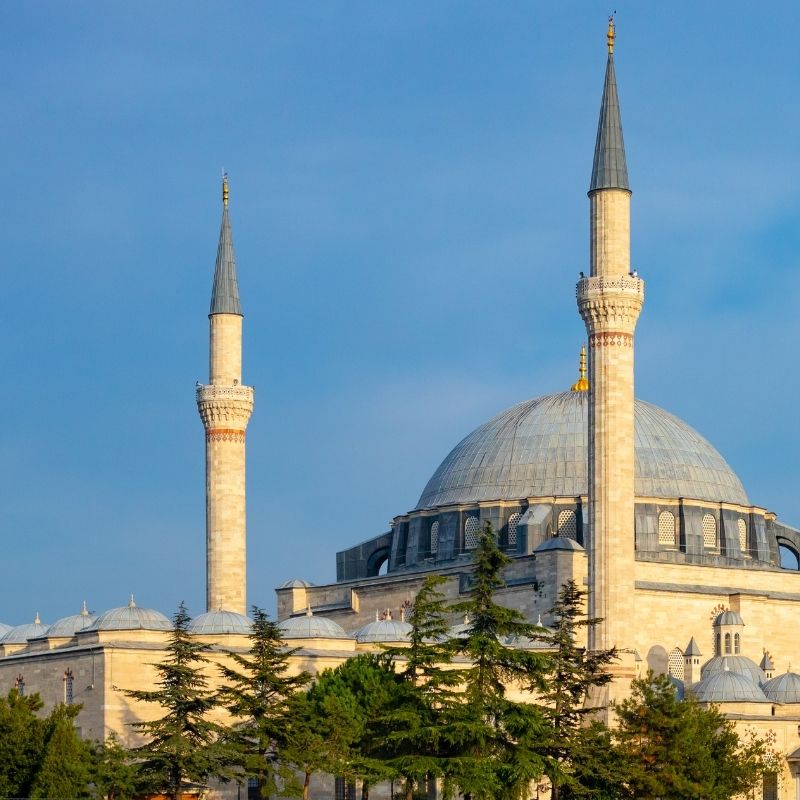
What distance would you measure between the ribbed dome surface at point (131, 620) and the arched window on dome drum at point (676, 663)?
432 inches

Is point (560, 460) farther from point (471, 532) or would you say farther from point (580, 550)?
point (580, 550)

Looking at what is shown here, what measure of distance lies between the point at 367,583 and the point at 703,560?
8.12 meters

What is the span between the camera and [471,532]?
52.1 m

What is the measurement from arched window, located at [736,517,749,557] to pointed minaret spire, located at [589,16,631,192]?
1142cm

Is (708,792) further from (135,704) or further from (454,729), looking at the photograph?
(135,704)

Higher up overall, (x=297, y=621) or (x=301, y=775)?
(x=297, y=621)

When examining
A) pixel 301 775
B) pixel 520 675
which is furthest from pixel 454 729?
pixel 301 775

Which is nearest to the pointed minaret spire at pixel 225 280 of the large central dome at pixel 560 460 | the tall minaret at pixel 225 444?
the tall minaret at pixel 225 444

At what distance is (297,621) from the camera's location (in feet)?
149

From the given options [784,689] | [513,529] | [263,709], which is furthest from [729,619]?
[263,709]

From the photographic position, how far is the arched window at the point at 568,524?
50.4m

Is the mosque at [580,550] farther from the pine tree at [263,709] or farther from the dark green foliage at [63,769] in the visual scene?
the dark green foliage at [63,769]

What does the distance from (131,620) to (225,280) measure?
36.8 ft

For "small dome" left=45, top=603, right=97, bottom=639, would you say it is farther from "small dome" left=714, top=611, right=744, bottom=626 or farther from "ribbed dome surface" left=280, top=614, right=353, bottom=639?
"small dome" left=714, top=611, right=744, bottom=626
